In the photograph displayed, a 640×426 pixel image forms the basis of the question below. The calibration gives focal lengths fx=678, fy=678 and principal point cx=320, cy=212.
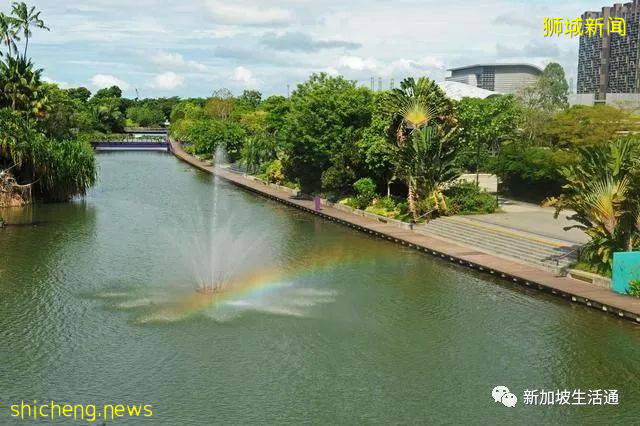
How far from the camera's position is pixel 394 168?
158 ft

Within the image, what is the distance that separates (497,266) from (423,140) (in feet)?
44.0

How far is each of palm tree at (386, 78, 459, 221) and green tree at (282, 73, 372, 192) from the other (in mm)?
8235

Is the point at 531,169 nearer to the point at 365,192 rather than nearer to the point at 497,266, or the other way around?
the point at 365,192

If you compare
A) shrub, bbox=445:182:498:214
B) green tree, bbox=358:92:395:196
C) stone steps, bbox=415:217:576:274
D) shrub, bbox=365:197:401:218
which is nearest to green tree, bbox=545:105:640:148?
shrub, bbox=445:182:498:214

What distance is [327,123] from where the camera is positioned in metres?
54.4

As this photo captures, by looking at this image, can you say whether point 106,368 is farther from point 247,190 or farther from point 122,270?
point 247,190

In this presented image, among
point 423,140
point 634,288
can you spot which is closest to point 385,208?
point 423,140

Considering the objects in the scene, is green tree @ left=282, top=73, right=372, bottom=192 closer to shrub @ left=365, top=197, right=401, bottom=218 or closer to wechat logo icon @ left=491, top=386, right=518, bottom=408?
shrub @ left=365, top=197, right=401, bottom=218

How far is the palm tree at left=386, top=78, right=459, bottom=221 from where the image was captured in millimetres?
43500

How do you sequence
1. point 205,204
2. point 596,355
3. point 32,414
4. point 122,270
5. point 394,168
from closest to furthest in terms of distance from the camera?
point 32,414
point 596,355
point 122,270
point 394,168
point 205,204

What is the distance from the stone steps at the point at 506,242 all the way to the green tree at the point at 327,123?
44.2 feet

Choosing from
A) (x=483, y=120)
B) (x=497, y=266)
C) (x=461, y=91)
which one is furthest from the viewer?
(x=461, y=91)

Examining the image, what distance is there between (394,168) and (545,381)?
29.8 meters

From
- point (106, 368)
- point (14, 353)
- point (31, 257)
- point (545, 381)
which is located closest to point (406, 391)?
point (545, 381)
